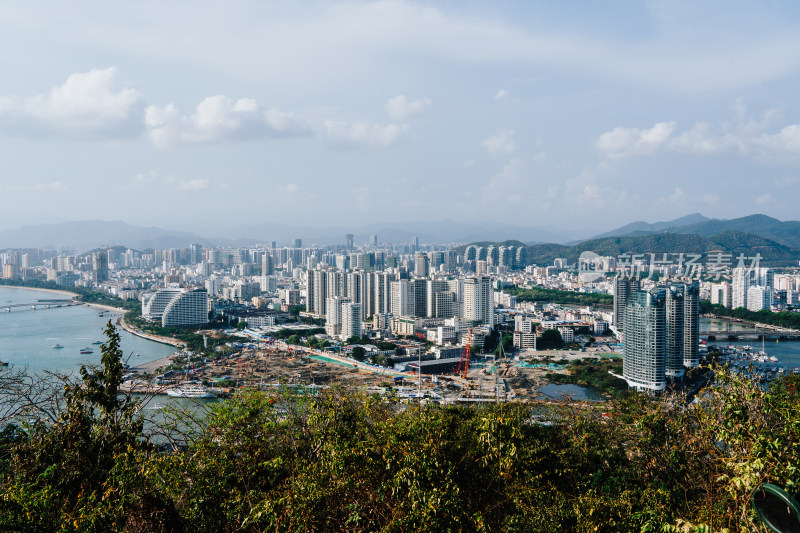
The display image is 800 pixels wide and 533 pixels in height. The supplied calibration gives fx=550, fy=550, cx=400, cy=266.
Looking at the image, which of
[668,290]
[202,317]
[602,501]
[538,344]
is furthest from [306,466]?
[202,317]

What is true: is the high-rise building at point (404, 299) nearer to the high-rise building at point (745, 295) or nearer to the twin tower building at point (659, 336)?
the twin tower building at point (659, 336)

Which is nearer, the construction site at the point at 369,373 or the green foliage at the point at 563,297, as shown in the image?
the construction site at the point at 369,373

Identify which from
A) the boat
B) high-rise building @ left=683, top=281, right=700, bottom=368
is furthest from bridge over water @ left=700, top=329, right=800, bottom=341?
the boat

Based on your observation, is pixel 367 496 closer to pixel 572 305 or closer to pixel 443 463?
pixel 443 463

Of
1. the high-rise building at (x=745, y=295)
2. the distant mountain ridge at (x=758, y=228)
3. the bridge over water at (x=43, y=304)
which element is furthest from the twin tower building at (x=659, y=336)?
the distant mountain ridge at (x=758, y=228)

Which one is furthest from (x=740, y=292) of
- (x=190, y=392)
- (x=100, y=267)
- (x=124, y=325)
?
(x=100, y=267)
